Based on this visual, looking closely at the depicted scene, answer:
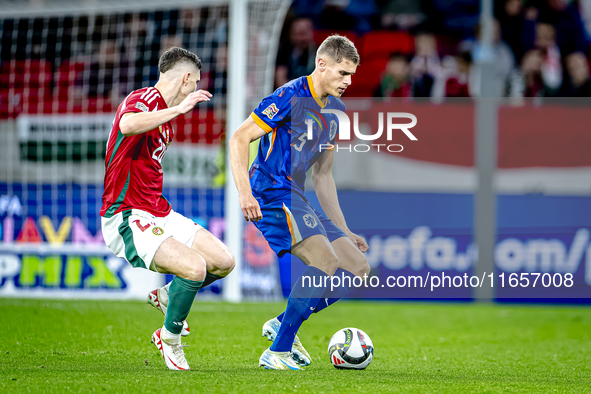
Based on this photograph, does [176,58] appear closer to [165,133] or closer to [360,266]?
[165,133]

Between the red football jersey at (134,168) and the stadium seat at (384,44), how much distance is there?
7.58m

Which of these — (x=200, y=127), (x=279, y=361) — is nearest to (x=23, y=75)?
(x=200, y=127)

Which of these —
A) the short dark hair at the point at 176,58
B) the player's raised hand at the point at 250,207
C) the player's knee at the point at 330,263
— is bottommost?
the player's knee at the point at 330,263

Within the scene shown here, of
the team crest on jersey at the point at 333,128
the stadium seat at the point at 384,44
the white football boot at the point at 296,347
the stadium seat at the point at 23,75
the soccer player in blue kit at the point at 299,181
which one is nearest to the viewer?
the soccer player in blue kit at the point at 299,181

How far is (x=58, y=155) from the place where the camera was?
10.0 meters

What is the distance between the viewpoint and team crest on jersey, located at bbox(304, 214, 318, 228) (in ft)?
15.2

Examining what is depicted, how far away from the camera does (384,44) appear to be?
39.6 feet

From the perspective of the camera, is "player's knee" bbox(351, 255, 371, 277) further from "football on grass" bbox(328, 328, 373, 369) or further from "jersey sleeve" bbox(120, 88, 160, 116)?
"jersey sleeve" bbox(120, 88, 160, 116)

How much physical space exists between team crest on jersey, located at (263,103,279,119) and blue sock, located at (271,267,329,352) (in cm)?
95

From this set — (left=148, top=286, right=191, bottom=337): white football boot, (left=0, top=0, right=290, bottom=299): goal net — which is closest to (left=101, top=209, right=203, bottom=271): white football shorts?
(left=148, top=286, right=191, bottom=337): white football boot

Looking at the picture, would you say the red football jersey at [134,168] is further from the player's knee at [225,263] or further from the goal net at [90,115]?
the goal net at [90,115]

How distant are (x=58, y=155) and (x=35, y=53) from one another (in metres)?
1.49

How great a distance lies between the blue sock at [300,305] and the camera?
4535 mm

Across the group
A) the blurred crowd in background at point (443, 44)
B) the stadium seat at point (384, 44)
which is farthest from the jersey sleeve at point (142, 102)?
the stadium seat at point (384, 44)
